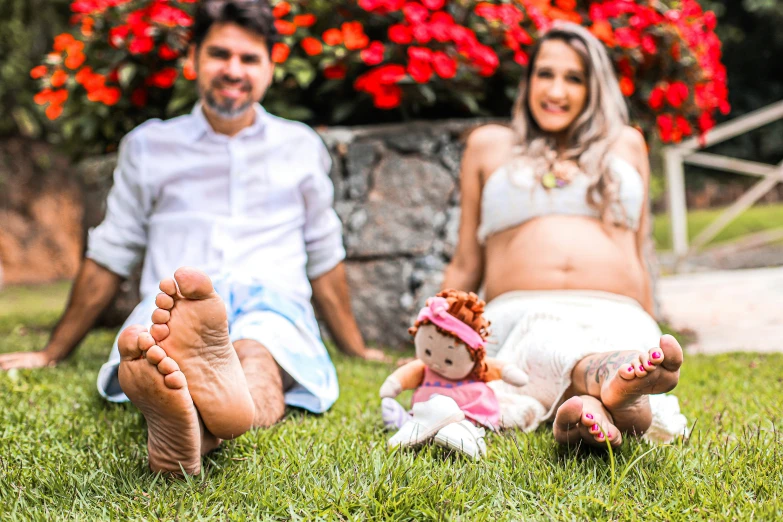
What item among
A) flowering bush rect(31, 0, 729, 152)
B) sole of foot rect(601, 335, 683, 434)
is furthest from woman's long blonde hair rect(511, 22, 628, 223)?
flowering bush rect(31, 0, 729, 152)

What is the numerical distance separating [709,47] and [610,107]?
2.29 metres

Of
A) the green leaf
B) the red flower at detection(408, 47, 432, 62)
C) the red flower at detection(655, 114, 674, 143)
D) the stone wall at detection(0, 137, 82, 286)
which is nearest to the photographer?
the red flower at detection(408, 47, 432, 62)

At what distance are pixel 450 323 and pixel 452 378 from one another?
0.57ft

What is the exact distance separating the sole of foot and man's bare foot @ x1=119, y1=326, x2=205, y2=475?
91 cm

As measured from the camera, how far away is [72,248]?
1166 cm

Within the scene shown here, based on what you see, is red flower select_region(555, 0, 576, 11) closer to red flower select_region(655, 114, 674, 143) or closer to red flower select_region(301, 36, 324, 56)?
red flower select_region(655, 114, 674, 143)

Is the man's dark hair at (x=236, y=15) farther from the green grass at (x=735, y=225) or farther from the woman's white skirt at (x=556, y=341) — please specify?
the green grass at (x=735, y=225)

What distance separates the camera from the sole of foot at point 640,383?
1502 millimetres

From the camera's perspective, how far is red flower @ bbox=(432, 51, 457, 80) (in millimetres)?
3588

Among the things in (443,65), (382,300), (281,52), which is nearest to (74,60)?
(281,52)

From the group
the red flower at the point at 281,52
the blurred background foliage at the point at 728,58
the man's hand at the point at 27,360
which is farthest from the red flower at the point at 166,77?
the blurred background foliage at the point at 728,58

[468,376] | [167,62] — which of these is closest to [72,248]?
[167,62]

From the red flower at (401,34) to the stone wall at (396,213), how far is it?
1.42 feet

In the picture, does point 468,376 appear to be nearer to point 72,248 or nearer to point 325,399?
point 325,399
